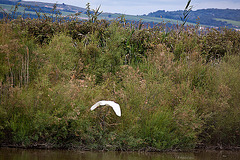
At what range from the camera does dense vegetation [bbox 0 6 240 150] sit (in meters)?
6.64

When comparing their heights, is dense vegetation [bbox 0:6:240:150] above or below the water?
above

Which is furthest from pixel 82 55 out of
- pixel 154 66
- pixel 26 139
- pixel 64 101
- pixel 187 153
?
pixel 187 153

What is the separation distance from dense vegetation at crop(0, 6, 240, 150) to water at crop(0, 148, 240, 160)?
220 millimetres

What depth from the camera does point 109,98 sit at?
23.8 feet

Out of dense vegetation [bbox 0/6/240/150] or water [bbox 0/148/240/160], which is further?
dense vegetation [bbox 0/6/240/150]

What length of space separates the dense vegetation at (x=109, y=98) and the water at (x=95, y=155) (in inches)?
8.7

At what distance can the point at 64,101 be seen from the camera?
22.1 ft

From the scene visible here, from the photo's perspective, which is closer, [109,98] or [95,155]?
[95,155]

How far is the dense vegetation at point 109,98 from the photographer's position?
261 inches

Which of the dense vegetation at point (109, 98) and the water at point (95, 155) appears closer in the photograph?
the water at point (95, 155)

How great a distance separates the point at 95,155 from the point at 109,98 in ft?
4.59

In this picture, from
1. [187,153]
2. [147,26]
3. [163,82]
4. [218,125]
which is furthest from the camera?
[147,26]

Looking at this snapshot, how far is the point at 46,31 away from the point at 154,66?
4.37 meters

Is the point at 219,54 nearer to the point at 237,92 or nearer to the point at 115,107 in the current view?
the point at 237,92
